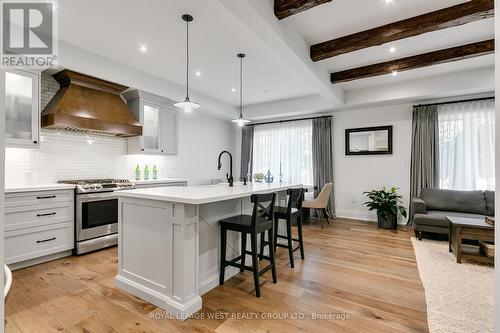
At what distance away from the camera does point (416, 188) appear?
498 cm

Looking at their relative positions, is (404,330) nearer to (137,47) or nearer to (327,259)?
(327,259)

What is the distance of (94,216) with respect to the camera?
3.58 meters

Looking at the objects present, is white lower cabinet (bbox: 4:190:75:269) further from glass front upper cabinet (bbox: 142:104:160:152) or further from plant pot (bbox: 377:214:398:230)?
plant pot (bbox: 377:214:398:230)

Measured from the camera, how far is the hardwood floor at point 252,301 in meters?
1.93

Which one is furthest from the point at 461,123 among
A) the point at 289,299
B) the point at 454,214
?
the point at 289,299

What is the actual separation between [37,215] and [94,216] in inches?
25.0

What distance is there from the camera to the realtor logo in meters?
2.64

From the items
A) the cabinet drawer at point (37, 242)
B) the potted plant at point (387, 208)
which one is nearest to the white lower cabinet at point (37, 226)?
the cabinet drawer at point (37, 242)

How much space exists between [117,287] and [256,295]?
1.34 metres

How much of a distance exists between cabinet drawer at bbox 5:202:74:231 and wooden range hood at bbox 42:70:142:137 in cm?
107

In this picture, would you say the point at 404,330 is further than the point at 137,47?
No

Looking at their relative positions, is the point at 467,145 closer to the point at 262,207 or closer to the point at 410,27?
the point at 410,27

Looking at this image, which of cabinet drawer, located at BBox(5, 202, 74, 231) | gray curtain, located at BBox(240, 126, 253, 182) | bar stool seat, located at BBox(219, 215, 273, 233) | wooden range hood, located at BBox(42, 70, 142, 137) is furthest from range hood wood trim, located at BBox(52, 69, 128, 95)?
gray curtain, located at BBox(240, 126, 253, 182)

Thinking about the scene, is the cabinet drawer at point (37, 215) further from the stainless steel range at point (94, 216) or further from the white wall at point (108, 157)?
the white wall at point (108, 157)
